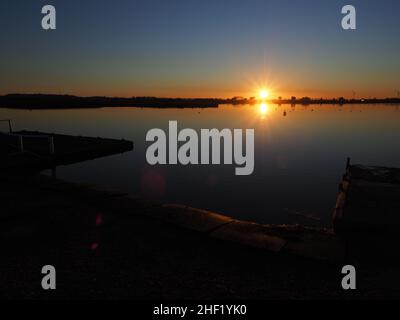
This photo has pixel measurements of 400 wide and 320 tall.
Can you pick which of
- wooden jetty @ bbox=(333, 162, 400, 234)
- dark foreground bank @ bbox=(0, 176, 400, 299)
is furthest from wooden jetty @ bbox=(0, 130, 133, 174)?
wooden jetty @ bbox=(333, 162, 400, 234)

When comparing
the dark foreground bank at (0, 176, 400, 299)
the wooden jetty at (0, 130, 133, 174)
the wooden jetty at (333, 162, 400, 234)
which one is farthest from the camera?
the wooden jetty at (0, 130, 133, 174)

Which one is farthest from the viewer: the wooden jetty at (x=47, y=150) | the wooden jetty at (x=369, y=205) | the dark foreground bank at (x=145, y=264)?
the wooden jetty at (x=47, y=150)

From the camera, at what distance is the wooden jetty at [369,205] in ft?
29.4

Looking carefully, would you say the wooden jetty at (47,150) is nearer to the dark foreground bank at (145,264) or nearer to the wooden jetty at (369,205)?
the dark foreground bank at (145,264)

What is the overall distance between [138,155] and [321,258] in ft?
94.9

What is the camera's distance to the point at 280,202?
18.3m

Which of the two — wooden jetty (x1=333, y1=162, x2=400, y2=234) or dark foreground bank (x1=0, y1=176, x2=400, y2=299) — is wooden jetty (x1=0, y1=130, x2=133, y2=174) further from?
wooden jetty (x1=333, y1=162, x2=400, y2=234)

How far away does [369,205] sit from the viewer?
10656mm

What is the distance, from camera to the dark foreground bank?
220 inches

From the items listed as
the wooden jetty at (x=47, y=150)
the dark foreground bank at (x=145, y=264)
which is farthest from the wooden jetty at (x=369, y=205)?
the wooden jetty at (x=47, y=150)

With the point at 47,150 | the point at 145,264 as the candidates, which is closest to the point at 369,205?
the point at 145,264

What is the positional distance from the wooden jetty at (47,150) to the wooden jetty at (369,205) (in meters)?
16.1

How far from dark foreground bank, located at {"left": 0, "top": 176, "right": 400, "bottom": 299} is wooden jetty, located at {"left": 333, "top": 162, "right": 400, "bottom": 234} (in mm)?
Result: 1952
